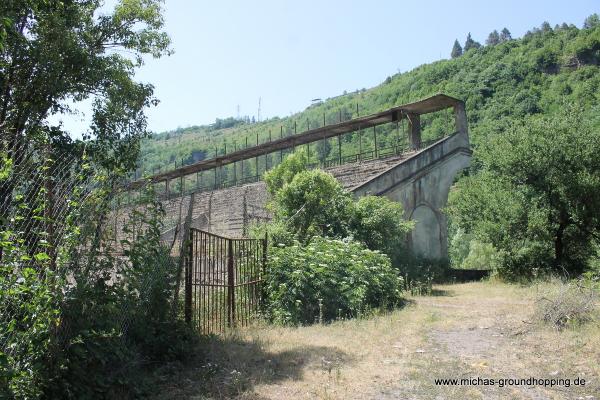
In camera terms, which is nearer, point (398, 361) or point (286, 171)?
point (398, 361)

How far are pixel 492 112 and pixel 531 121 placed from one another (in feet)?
182

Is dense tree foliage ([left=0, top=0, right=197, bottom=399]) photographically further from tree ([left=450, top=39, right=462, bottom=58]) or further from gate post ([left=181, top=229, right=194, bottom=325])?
tree ([left=450, top=39, right=462, bottom=58])

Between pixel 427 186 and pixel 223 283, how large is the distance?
14087mm

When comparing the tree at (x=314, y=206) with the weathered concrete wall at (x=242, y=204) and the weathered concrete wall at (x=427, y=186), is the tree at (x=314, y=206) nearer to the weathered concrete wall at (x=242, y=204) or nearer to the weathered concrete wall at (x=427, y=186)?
the weathered concrete wall at (x=242, y=204)

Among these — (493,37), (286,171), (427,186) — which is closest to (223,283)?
(286,171)

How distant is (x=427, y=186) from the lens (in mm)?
21906

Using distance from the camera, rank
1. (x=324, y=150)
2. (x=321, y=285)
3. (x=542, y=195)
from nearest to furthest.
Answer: (x=321, y=285), (x=542, y=195), (x=324, y=150)

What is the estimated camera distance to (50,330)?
4.69 meters

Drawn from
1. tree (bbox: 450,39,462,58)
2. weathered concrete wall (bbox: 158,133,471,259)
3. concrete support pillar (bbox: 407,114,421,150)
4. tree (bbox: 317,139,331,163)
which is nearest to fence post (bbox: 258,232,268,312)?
weathered concrete wall (bbox: 158,133,471,259)

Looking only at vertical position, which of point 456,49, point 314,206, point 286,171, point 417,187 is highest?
point 456,49

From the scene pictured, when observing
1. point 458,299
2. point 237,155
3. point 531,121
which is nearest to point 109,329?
point 458,299

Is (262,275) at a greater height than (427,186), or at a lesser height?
lesser

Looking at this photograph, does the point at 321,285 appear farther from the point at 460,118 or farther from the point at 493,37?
the point at 493,37

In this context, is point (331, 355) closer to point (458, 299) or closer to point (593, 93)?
point (458, 299)
